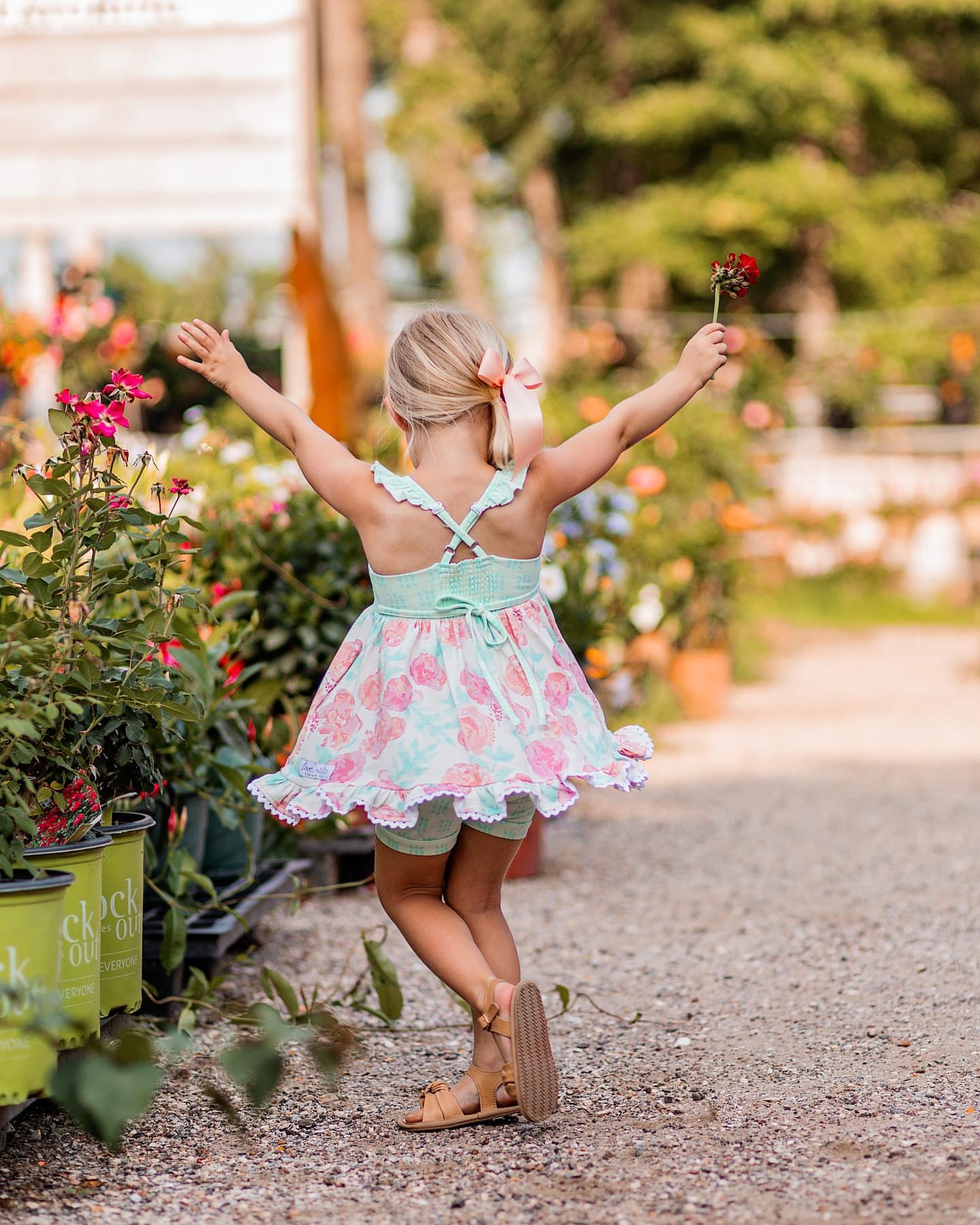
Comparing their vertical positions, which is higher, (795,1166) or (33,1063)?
(33,1063)

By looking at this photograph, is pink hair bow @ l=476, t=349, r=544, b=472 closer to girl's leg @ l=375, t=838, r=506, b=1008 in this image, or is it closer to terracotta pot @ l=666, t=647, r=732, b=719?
girl's leg @ l=375, t=838, r=506, b=1008

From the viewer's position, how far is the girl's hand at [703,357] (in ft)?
8.02

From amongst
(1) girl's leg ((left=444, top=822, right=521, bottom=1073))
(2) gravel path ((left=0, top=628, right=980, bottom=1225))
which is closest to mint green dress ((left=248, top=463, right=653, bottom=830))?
(1) girl's leg ((left=444, top=822, right=521, bottom=1073))

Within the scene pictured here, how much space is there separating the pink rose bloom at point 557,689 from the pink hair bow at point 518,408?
34cm

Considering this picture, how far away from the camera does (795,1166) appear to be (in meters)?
2.16

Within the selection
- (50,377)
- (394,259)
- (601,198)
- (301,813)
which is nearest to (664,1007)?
(301,813)

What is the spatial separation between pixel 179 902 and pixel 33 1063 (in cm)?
103

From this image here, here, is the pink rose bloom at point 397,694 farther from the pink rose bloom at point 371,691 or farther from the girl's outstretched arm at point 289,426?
the girl's outstretched arm at point 289,426

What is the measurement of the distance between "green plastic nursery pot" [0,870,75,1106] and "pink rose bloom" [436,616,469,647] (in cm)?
66

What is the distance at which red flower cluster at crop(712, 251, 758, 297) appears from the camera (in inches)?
93.1

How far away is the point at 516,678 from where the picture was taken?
234 cm

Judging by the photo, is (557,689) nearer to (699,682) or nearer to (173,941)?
(173,941)

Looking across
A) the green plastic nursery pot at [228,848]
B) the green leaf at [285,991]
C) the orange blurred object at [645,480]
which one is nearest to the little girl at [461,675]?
the green leaf at [285,991]

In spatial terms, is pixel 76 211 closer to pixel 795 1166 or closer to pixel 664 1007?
pixel 664 1007
